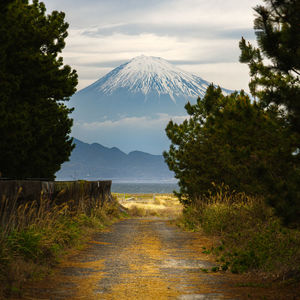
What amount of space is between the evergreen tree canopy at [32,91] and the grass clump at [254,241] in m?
7.81

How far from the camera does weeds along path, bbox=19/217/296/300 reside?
7.34 metres

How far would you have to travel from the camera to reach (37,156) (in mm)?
21453

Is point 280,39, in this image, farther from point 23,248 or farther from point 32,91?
point 32,91

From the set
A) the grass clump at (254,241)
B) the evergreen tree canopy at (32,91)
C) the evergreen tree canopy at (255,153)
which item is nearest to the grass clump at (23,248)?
the grass clump at (254,241)

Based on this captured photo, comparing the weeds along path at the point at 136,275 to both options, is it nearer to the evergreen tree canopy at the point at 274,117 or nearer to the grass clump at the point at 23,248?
the grass clump at the point at 23,248

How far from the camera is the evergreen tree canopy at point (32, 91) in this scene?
18009 mm

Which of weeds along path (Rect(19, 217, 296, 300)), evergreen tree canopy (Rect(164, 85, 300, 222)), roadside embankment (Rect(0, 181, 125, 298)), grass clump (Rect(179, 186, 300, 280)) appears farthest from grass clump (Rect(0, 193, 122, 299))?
evergreen tree canopy (Rect(164, 85, 300, 222))

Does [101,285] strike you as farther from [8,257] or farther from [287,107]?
[287,107]

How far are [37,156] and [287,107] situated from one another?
1567cm

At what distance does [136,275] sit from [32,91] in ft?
44.2

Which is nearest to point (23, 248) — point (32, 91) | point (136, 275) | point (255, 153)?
point (136, 275)

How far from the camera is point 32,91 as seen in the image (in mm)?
20672

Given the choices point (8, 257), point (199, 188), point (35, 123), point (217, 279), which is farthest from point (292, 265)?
point (35, 123)

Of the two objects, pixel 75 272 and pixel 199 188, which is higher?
pixel 199 188
